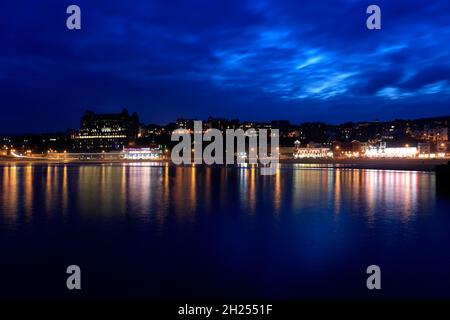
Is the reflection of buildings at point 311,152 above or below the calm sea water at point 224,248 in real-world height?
above

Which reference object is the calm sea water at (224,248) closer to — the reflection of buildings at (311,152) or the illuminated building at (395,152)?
the illuminated building at (395,152)

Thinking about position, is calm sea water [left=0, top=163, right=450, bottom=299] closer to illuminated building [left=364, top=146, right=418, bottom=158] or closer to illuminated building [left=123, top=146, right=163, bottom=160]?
illuminated building [left=364, top=146, right=418, bottom=158]

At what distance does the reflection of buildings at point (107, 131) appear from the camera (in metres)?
159

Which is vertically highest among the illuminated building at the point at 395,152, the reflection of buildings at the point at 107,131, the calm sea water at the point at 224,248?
the reflection of buildings at the point at 107,131

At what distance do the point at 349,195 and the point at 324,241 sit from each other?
40.0ft

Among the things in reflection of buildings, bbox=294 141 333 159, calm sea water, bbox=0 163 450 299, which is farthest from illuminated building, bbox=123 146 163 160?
calm sea water, bbox=0 163 450 299

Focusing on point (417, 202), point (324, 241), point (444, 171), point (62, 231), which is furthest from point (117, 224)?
point (444, 171)

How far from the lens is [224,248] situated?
10.8 metres

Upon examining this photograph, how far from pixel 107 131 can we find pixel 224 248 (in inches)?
6129

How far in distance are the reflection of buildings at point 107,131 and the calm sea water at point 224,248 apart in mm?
142179

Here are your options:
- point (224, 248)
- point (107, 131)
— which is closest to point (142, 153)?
point (107, 131)

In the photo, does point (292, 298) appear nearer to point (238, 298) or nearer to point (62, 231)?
point (238, 298)

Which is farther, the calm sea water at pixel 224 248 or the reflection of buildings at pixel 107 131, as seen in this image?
the reflection of buildings at pixel 107 131

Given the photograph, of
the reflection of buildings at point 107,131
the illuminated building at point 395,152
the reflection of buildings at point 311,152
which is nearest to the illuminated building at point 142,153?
the reflection of buildings at point 311,152
